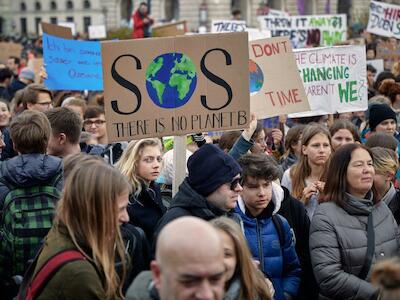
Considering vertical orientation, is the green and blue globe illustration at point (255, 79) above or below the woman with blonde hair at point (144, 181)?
above

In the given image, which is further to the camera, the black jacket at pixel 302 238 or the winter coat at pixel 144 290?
the black jacket at pixel 302 238

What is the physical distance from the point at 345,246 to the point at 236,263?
1131 mm

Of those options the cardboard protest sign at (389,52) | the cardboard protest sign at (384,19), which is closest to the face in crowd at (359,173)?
the cardboard protest sign at (384,19)

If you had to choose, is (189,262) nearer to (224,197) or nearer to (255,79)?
(224,197)

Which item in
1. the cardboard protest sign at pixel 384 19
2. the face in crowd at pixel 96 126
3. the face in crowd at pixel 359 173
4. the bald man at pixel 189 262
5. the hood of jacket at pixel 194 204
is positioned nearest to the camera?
the bald man at pixel 189 262

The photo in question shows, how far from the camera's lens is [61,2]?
A: 65.2 metres

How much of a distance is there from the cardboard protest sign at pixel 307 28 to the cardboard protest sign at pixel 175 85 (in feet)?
33.3

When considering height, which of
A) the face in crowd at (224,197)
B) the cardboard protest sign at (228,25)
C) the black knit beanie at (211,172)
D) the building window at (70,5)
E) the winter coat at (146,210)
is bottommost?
the winter coat at (146,210)

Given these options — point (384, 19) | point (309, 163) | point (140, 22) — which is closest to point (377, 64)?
point (384, 19)

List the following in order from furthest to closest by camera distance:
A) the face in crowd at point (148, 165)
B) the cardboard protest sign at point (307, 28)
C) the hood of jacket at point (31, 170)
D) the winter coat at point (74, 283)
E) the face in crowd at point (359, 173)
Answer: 1. the cardboard protest sign at point (307, 28)
2. the face in crowd at point (148, 165)
3. the face in crowd at point (359, 173)
4. the hood of jacket at point (31, 170)
5. the winter coat at point (74, 283)

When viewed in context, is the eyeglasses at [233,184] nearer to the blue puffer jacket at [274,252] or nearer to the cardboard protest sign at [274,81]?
the blue puffer jacket at [274,252]

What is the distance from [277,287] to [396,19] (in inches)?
349

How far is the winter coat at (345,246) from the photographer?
4402 millimetres

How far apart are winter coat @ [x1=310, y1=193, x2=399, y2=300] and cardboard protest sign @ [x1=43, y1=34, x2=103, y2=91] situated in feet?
18.1
